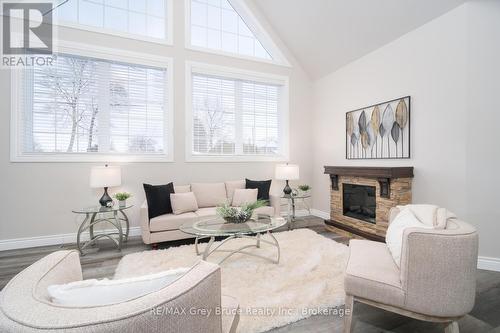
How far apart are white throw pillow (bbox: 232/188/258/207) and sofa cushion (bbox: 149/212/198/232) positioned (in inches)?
33.8

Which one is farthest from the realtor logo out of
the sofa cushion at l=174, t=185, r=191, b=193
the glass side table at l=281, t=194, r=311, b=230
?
the glass side table at l=281, t=194, r=311, b=230

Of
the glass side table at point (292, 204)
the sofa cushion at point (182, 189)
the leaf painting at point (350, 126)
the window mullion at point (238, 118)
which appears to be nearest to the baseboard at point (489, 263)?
the leaf painting at point (350, 126)

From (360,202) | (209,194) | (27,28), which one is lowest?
(360,202)

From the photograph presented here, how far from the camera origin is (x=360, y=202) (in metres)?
3.99

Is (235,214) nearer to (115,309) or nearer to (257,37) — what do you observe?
(115,309)

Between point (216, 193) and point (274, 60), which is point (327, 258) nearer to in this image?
point (216, 193)

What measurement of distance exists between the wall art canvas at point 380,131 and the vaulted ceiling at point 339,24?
40.4 inches

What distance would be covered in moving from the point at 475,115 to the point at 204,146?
3900mm

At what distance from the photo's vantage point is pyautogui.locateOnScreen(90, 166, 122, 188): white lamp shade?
3.35 m

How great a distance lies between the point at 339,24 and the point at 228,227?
3.72m

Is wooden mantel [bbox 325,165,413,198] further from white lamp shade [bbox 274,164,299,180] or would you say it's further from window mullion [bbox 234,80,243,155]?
window mullion [bbox 234,80,243,155]

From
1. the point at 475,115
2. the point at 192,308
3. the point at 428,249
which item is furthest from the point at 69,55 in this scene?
the point at 475,115

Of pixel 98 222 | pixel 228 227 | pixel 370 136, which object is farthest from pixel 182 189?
pixel 370 136

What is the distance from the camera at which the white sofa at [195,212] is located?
3.28 meters
